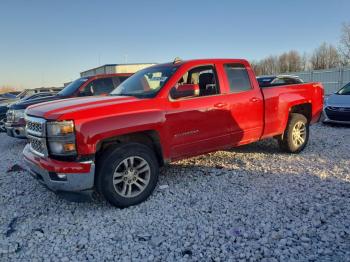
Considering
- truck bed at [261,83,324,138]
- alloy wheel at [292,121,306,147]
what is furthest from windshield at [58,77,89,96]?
alloy wheel at [292,121,306,147]

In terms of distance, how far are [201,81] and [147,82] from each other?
91 cm

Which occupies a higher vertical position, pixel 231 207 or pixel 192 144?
pixel 192 144

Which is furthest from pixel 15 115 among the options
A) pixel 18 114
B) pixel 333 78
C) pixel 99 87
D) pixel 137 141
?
pixel 333 78

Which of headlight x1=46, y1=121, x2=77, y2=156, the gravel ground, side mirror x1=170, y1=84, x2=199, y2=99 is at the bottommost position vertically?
the gravel ground

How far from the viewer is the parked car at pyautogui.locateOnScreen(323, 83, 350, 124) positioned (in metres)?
9.45

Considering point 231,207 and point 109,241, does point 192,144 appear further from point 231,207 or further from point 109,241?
point 109,241

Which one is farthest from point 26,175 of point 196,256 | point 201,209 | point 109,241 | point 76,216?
point 196,256

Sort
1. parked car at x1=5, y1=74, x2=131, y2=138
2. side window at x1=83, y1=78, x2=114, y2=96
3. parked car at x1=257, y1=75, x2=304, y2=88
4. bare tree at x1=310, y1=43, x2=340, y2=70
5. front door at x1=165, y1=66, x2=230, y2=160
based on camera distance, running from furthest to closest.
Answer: bare tree at x1=310, y1=43, x2=340, y2=70, side window at x1=83, y1=78, x2=114, y2=96, parked car at x1=5, y1=74, x2=131, y2=138, parked car at x1=257, y1=75, x2=304, y2=88, front door at x1=165, y1=66, x2=230, y2=160

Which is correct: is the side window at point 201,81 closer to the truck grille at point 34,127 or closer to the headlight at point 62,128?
the headlight at point 62,128

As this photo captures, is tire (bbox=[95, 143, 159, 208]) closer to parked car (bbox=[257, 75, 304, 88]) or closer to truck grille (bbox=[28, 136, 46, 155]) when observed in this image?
truck grille (bbox=[28, 136, 46, 155])

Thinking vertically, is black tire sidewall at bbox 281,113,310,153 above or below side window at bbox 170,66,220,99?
below

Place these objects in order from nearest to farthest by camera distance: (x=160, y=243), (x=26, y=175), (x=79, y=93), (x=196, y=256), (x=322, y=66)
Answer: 1. (x=196, y=256)
2. (x=160, y=243)
3. (x=26, y=175)
4. (x=79, y=93)
5. (x=322, y=66)

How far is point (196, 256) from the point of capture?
10.5ft

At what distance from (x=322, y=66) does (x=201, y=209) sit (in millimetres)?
54705
